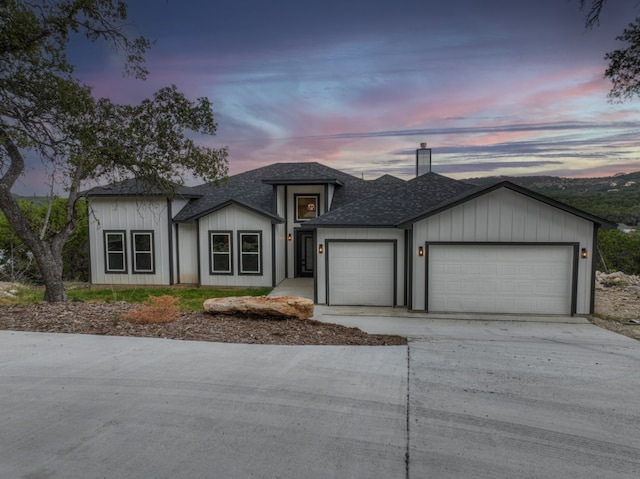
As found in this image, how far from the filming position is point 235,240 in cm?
1706

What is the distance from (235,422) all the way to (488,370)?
11.8ft

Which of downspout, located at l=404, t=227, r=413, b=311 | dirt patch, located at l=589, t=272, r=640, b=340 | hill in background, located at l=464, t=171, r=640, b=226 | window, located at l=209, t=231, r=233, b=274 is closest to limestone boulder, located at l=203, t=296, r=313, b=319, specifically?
downspout, located at l=404, t=227, r=413, b=311

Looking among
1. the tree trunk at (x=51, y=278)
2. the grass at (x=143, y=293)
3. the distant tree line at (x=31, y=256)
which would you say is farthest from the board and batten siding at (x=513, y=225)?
the tree trunk at (x=51, y=278)

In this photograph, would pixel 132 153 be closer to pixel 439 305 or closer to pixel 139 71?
pixel 139 71

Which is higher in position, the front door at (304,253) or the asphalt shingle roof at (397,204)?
the asphalt shingle roof at (397,204)

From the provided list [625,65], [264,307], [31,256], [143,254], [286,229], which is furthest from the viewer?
[31,256]

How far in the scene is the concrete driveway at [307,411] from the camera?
3.44 metres

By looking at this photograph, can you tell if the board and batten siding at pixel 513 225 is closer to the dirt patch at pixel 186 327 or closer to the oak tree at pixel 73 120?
the dirt patch at pixel 186 327

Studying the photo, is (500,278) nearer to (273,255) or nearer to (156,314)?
(273,255)

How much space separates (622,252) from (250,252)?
930 inches

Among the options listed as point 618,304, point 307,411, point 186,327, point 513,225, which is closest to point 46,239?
point 186,327

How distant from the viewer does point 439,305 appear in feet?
40.5

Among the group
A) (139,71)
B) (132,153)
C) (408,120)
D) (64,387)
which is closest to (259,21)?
(139,71)

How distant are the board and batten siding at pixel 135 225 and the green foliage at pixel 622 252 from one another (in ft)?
81.1
